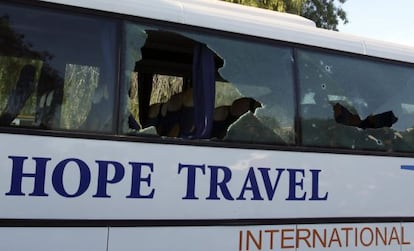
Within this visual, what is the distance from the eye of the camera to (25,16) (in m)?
3.67

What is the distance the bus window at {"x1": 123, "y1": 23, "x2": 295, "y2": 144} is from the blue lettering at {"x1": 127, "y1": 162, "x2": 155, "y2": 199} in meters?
0.31

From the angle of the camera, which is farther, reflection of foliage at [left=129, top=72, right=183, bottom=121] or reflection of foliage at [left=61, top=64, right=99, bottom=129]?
reflection of foliage at [left=129, top=72, right=183, bottom=121]

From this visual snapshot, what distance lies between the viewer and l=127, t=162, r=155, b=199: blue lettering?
3.80m

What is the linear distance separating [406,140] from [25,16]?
11.6 ft

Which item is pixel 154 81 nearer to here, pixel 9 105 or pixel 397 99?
pixel 9 105

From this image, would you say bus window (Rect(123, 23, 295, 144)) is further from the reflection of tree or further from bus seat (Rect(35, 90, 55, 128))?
the reflection of tree

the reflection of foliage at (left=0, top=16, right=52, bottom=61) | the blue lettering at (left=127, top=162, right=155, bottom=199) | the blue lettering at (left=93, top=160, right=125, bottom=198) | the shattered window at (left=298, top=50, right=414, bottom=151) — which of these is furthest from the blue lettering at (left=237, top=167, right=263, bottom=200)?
the reflection of foliage at (left=0, top=16, right=52, bottom=61)

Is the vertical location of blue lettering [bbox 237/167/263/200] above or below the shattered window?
below

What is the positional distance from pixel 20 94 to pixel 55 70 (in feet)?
0.93

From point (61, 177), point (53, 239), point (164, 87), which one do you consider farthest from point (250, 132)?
point (53, 239)

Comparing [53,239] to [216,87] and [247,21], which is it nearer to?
[216,87]

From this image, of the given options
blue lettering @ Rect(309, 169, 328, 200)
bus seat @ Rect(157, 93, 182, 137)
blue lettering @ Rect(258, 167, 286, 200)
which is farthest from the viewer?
blue lettering @ Rect(309, 169, 328, 200)

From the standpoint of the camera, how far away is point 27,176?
11.4ft

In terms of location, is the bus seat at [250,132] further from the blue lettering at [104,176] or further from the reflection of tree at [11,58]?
the reflection of tree at [11,58]
